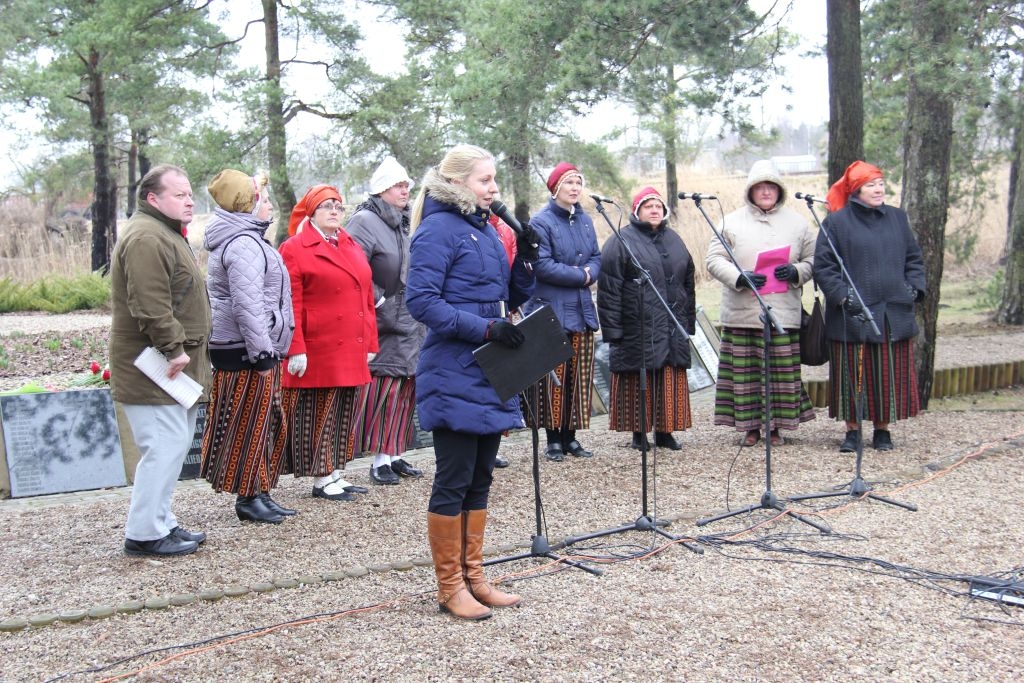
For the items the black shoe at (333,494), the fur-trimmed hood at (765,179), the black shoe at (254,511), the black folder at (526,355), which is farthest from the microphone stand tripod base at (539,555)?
the fur-trimmed hood at (765,179)

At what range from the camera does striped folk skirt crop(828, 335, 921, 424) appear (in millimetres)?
7078

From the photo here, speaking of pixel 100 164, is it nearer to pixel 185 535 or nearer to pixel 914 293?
pixel 185 535

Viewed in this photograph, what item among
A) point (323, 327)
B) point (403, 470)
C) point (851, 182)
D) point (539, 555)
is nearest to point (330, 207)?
point (323, 327)

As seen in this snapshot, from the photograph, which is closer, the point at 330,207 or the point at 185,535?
the point at 185,535

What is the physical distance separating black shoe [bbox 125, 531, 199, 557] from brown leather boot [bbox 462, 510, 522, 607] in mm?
1583

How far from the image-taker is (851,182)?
7129mm

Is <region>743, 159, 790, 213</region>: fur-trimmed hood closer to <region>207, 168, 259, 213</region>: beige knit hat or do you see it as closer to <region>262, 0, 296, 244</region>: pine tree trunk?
<region>207, 168, 259, 213</region>: beige knit hat

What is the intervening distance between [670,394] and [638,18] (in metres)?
3.14

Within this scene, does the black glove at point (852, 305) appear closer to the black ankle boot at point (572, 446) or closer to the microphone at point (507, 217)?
the black ankle boot at point (572, 446)

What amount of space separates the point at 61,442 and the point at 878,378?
5134 millimetres

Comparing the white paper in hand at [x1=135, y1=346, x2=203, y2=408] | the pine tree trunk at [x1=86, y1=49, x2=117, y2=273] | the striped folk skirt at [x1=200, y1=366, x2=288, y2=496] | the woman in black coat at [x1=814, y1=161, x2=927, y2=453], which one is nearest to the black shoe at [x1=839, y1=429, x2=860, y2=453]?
the woman in black coat at [x1=814, y1=161, x2=927, y2=453]

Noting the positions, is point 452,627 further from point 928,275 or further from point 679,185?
point 679,185

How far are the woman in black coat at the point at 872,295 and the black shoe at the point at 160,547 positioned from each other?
13.5ft

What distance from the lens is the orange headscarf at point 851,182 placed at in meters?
7.03
